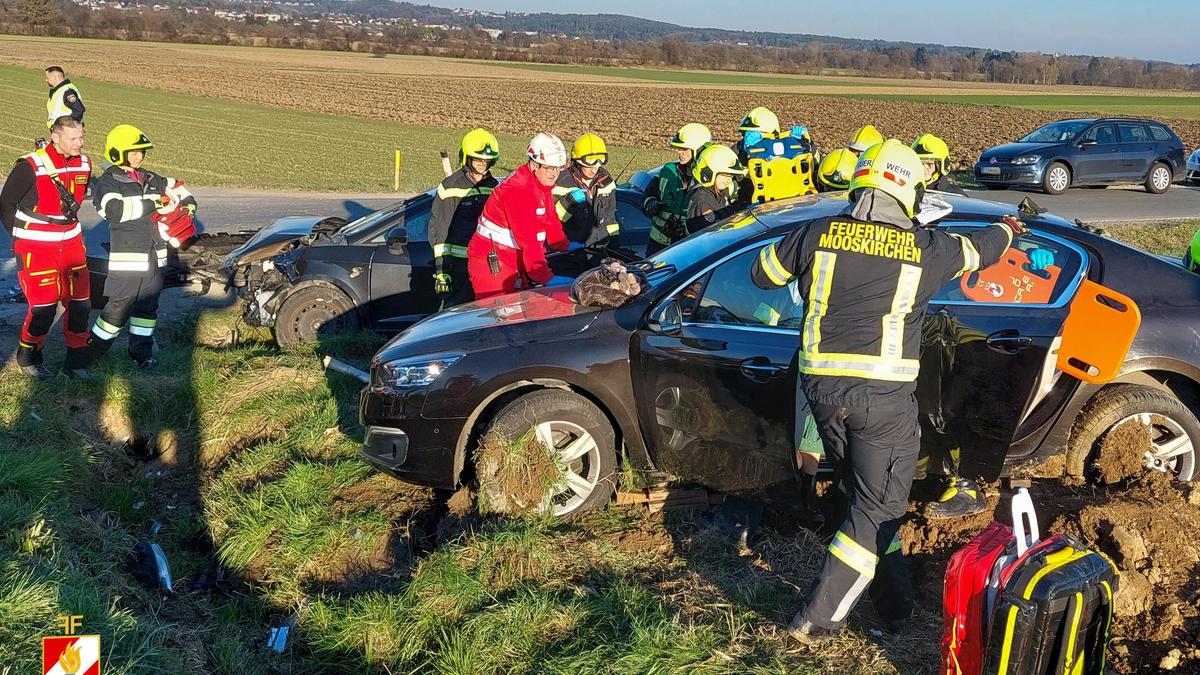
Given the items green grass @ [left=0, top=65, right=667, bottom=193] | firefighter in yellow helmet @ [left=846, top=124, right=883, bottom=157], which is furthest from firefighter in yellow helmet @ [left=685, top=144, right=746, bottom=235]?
green grass @ [left=0, top=65, right=667, bottom=193]

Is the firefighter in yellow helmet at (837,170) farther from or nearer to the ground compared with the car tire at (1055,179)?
farther from the ground

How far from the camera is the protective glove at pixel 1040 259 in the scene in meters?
4.87

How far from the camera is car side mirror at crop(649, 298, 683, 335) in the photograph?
4930 millimetres

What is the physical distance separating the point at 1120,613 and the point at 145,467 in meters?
5.63

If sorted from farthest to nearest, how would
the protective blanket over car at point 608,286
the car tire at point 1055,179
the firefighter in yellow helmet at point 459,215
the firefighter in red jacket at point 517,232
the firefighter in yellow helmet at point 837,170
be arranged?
the car tire at point 1055,179
the firefighter in yellow helmet at point 459,215
the firefighter in yellow helmet at point 837,170
the firefighter in red jacket at point 517,232
the protective blanket over car at point 608,286

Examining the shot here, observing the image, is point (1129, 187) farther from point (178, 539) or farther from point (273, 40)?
point (273, 40)

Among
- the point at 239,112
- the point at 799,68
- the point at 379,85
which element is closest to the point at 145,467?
the point at 239,112

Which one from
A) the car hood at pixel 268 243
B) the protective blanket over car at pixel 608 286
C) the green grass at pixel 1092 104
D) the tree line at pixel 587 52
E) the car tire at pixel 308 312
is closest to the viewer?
the protective blanket over car at pixel 608 286

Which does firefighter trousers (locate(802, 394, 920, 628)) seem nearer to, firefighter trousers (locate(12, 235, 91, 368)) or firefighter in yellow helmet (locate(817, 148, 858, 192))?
firefighter in yellow helmet (locate(817, 148, 858, 192))

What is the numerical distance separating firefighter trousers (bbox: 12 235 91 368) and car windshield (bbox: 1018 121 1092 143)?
19.3 meters

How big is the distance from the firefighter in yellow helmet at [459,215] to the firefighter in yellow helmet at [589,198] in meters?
0.63

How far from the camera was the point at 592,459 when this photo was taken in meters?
5.09

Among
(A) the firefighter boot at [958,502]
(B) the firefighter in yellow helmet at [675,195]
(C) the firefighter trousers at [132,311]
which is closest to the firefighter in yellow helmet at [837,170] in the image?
(B) the firefighter in yellow helmet at [675,195]

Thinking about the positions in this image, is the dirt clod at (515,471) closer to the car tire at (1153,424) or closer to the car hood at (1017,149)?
the car tire at (1153,424)
